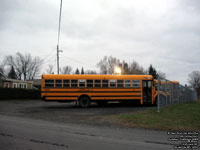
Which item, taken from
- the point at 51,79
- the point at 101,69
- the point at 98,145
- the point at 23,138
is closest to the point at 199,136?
the point at 98,145

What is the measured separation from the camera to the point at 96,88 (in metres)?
15.9

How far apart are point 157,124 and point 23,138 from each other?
17.5 feet

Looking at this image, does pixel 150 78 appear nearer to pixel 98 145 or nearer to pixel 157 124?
pixel 157 124

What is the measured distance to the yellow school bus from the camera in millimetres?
15344

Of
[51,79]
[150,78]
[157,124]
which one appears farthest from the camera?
[150,78]

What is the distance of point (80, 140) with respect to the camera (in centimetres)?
556

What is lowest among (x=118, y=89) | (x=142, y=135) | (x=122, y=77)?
Result: (x=142, y=135)

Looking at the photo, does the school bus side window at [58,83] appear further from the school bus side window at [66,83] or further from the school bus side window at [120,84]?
the school bus side window at [120,84]

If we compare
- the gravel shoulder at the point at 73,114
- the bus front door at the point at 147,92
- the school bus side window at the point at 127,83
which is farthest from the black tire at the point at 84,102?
the bus front door at the point at 147,92

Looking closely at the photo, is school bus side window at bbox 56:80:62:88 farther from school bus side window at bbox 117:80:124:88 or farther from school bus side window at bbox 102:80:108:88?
school bus side window at bbox 117:80:124:88

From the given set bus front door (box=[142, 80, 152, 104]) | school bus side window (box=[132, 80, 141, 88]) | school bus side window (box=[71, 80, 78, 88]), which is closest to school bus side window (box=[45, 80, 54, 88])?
school bus side window (box=[71, 80, 78, 88])

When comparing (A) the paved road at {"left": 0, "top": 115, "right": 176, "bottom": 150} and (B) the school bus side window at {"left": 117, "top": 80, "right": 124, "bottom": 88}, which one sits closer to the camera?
(A) the paved road at {"left": 0, "top": 115, "right": 176, "bottom": 150}

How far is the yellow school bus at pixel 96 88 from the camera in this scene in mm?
15344

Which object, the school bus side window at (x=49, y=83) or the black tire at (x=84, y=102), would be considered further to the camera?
the black tire at (x=84, y=102)
